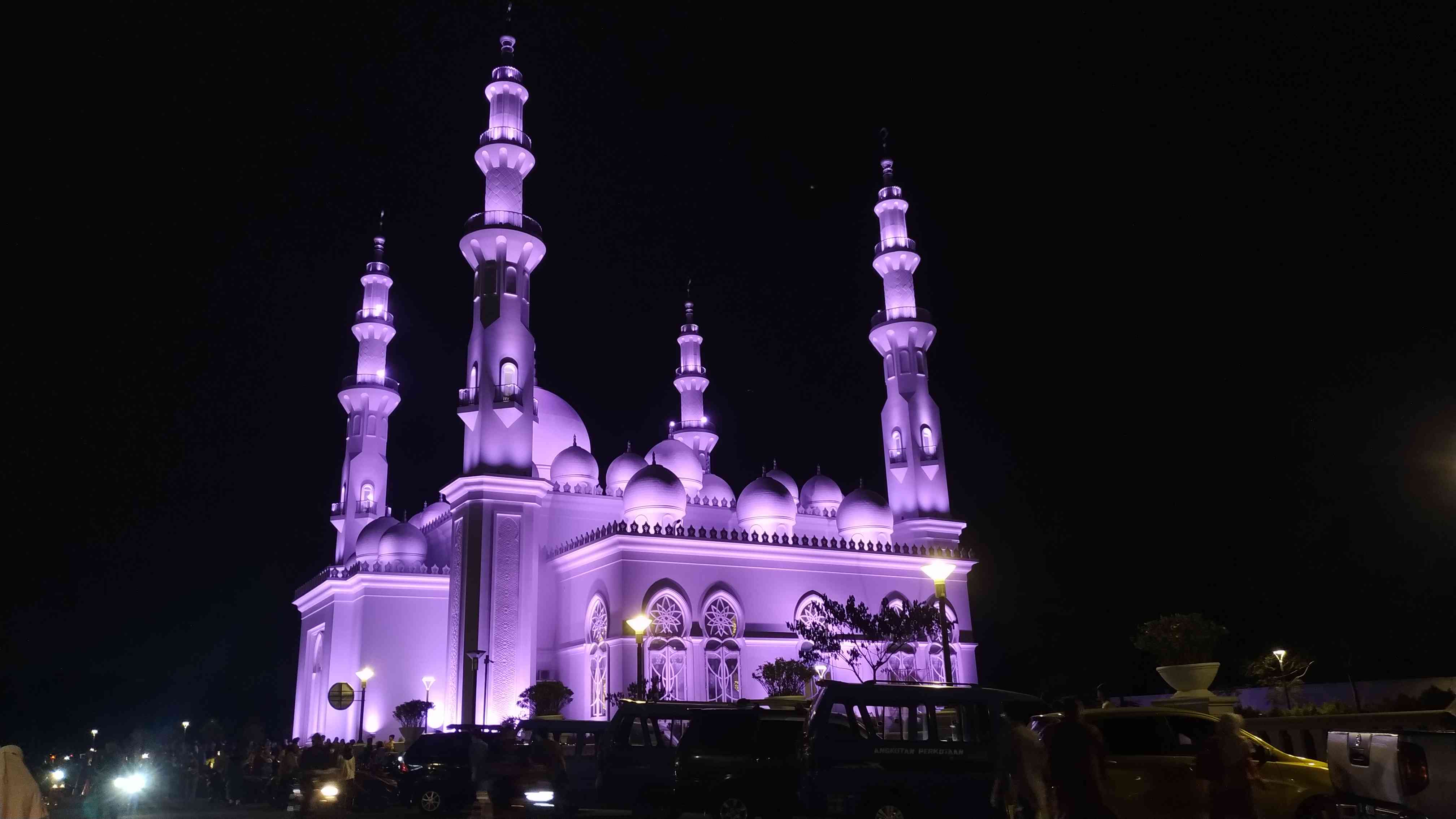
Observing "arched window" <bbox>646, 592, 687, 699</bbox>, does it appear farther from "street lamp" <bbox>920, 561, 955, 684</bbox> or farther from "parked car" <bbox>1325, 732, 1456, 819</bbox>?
"parked car" <bbox>1325, 732, 1456, 819</bbox>

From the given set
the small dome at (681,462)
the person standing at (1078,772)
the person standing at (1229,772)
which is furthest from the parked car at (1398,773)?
the small dome at (681,462)

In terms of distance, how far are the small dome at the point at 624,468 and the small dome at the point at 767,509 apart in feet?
11.3

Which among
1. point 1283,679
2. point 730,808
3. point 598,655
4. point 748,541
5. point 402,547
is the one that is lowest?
point 730,808

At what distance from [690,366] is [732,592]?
16.7 m

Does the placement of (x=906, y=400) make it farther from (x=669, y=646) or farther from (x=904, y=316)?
(x=669, y=646)

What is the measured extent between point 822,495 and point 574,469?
9480 millimetres

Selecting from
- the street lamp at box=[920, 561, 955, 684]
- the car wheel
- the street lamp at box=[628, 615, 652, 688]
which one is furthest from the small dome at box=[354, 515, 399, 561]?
the car wheel

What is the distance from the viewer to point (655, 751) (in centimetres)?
1370

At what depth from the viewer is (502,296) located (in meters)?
30.0

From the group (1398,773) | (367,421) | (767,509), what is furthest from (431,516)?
(1398,773)

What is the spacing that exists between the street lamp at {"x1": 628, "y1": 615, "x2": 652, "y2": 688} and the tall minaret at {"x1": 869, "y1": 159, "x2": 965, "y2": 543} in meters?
12.3

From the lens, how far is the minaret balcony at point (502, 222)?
30734mm

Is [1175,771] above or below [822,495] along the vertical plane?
below

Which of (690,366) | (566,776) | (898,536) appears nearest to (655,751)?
(566,776)
